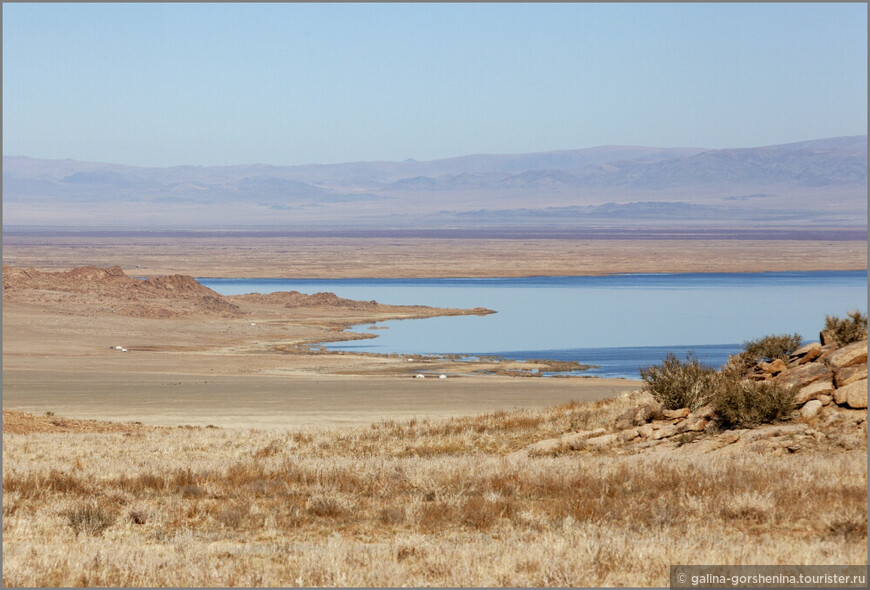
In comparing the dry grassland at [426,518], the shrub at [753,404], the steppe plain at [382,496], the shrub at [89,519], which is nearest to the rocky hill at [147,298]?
the steppe plain at [382,496]

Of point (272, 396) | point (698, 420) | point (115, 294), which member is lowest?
point (272, 396)

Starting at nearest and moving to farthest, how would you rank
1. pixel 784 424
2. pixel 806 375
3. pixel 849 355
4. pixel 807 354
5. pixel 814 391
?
pixel 784 424 < pixel 814 391 < pixel 849 355 < pixel 806 375 < pixel 807 354

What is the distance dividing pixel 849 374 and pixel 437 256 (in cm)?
11837

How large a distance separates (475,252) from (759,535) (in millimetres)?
130438

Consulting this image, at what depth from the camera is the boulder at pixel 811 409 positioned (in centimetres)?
1228

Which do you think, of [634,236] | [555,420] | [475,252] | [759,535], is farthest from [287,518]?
[634,236]

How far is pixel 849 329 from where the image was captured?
1438 cm

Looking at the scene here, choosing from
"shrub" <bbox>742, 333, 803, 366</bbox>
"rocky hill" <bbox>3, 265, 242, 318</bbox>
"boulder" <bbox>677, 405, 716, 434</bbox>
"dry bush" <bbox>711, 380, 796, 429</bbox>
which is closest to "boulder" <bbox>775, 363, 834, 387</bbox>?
"dry bush" <bbox>711, 380, 796, 429</bbox>

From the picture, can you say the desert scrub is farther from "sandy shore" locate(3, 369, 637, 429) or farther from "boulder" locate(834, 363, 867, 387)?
"sandy shore" locate(3, 369, 637, 429)

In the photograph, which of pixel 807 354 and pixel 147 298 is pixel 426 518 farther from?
pixel 147 298

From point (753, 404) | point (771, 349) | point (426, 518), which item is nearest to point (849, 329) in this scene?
point (771, 349)

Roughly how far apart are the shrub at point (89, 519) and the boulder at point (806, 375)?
337 inches

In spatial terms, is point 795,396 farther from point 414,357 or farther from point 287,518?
point 414,357

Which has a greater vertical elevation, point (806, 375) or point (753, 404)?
point (806, 375)
